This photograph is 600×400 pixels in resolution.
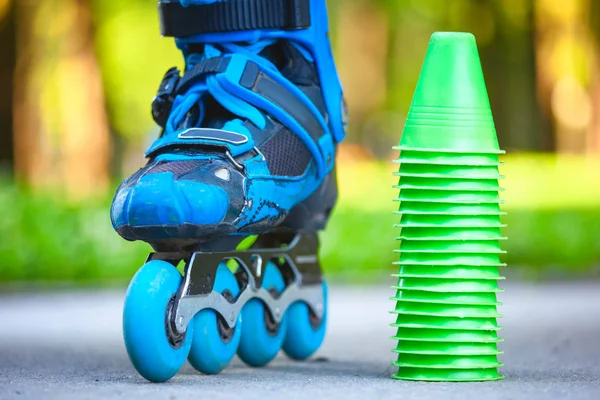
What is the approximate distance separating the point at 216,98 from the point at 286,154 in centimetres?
35

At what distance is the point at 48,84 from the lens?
765 inches

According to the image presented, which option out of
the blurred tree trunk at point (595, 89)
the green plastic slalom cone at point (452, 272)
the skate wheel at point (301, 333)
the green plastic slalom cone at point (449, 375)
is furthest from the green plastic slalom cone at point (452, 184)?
the blurred tree trunk at point (595, 89)

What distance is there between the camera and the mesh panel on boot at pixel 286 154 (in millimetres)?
4957

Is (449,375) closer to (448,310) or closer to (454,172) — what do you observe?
(448,310)

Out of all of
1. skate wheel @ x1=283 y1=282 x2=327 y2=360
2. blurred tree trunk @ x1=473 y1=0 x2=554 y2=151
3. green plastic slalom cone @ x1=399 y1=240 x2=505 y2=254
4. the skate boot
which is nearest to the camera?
the skate boot

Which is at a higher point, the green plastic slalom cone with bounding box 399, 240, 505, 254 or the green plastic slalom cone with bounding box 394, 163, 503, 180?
the green plastic slalom cone with bounding box 394, 163, 503, 180

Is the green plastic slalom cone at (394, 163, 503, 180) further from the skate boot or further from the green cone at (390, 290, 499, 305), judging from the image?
the skate boot

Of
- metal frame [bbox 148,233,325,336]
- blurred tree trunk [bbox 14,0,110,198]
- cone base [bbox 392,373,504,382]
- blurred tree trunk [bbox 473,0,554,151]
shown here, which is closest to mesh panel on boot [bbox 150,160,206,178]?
metal frame [bbox 148,233,325,336]

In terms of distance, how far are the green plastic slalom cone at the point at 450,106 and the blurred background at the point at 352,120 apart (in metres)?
7.42

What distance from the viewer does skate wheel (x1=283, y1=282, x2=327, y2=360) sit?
5.53 metres

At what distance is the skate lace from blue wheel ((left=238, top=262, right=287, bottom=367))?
2.28 ft

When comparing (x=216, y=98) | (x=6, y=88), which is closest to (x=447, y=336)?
(x=216, y=98)

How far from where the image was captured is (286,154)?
5062 millimetres

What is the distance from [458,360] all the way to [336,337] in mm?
2632
